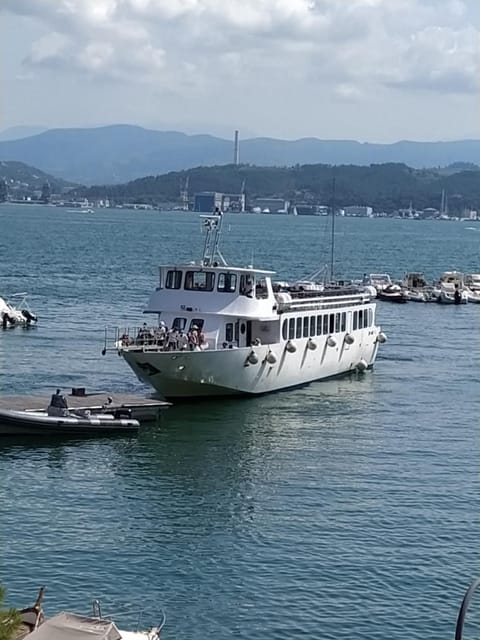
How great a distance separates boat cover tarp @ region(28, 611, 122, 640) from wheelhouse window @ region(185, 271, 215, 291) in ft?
85.6

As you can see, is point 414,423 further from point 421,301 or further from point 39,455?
point 421,301

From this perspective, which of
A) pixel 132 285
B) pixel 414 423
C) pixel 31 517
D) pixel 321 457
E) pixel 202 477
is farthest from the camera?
pixel 132 285

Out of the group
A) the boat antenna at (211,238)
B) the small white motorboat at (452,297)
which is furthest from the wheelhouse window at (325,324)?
the small white motorboat at (452,297)

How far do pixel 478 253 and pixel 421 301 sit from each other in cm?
10043

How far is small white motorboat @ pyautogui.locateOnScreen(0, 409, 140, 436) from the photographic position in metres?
38.7

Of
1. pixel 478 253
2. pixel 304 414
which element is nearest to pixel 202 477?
pixel 304 414

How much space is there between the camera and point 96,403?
139ft

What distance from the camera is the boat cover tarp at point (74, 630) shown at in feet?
67.6

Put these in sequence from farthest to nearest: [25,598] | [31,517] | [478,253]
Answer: [478,253]
[31,517]
[25,598]

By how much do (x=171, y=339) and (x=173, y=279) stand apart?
322 centimetres

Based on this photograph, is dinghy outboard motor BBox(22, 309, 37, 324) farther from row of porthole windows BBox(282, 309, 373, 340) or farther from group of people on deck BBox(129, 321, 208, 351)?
group of people on deck BBox(129, 321, 208, 351)

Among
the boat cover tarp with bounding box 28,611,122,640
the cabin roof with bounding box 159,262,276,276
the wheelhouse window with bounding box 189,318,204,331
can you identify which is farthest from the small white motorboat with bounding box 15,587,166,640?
the cabin roof with bounding box 159,262,276,276

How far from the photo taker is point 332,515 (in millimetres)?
31781

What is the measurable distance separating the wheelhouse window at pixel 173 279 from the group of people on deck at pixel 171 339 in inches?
87.2
